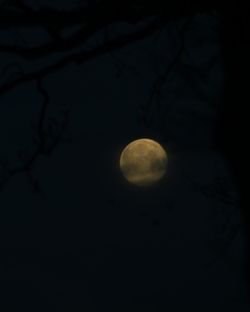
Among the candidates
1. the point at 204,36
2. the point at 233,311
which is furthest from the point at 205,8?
the point at 233,311

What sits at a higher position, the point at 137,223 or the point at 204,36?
the point at 204,36

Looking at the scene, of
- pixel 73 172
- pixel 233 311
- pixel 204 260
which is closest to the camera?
pixel 233 311

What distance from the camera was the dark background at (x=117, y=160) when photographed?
11.1ft

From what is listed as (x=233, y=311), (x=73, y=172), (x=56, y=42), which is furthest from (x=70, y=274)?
(x=56, y=42)

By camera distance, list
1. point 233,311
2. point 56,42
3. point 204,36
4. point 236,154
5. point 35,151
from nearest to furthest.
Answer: point 236,154, point 56,42, point 35,151, point 204,36, point 233,311

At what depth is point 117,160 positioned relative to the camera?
63.4 feet

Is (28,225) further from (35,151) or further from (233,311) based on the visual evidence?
(35,151)

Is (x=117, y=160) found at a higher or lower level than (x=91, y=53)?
lower

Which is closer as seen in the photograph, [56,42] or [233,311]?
[56,42]

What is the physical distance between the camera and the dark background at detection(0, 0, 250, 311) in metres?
3.39

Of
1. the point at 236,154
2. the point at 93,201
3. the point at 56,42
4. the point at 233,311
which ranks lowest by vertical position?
the point at 233,311

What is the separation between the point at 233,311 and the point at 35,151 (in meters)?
6.48

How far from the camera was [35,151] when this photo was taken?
4.11 m

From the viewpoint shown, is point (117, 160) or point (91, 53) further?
point (117, 160)
